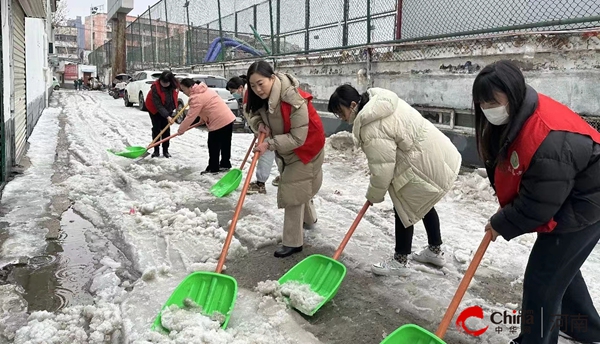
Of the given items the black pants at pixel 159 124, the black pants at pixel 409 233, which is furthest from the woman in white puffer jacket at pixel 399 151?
the black pants at pixel 159 124

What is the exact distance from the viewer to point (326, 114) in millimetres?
9320

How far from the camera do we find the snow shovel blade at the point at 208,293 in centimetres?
290

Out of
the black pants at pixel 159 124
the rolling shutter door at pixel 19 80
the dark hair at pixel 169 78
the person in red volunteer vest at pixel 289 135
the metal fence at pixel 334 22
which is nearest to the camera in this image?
the person in red volunteer vest at pixel 289 135

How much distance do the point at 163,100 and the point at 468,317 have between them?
6354mm

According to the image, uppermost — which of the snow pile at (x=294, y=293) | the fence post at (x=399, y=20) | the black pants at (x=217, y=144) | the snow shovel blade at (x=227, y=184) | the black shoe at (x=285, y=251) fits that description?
the fence post at (x=399, y=20)

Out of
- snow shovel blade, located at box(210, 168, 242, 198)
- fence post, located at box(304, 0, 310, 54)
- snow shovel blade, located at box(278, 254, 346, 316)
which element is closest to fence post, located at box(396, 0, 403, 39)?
fence post, located at box(304, 0, 310, 54)

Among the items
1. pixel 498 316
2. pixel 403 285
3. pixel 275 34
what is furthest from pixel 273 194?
pixel 275 34

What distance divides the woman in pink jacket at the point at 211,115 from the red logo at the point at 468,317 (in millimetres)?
4701

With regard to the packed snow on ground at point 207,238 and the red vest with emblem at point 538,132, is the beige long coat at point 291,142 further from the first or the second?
the red vest with emblem at point 538,132

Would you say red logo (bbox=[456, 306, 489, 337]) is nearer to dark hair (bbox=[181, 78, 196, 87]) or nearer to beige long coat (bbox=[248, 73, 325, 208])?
beige long coat (bbox=[248, 73, 325, 208])

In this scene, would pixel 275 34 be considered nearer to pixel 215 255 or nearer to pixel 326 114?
pixel 326 114

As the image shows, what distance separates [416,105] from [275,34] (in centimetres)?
619

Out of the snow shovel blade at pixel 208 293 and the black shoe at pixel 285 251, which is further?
the black shoe at pixel 285 251

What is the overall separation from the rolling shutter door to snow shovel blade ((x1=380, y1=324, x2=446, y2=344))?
681 centimetres
